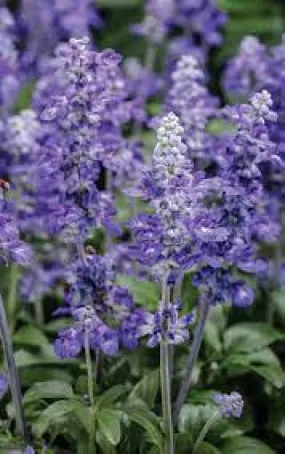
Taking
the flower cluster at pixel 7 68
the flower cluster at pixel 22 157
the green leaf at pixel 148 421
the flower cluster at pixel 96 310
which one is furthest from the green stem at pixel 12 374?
the flower cluster at pixel 7 68

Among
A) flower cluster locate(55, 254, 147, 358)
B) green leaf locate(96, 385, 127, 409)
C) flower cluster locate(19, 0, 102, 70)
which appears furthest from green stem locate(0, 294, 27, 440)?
flower cluster locate(19, 0, 102, 70)

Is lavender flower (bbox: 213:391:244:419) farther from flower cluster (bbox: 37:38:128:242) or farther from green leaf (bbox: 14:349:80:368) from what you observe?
green leaf (bbox: 14:349:80:368)

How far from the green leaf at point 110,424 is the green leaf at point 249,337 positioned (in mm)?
984

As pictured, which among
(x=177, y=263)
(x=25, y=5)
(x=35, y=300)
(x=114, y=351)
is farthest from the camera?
(x=25, y=5)

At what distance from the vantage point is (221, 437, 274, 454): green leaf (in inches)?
158

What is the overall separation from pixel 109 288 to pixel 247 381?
47.6 inches

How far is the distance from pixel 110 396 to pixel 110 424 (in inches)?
9.5

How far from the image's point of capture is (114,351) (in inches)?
148

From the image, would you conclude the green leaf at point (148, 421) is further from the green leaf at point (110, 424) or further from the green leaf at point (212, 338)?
the green leaf at point (212, 338)

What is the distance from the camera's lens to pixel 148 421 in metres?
3.73

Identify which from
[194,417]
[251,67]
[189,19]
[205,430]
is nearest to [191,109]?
[251,67]

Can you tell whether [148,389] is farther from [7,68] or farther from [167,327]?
[7,68]

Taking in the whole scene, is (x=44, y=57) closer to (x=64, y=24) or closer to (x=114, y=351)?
(x=64, y=24)

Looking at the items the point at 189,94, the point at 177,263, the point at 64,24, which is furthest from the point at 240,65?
the point at 177,263
